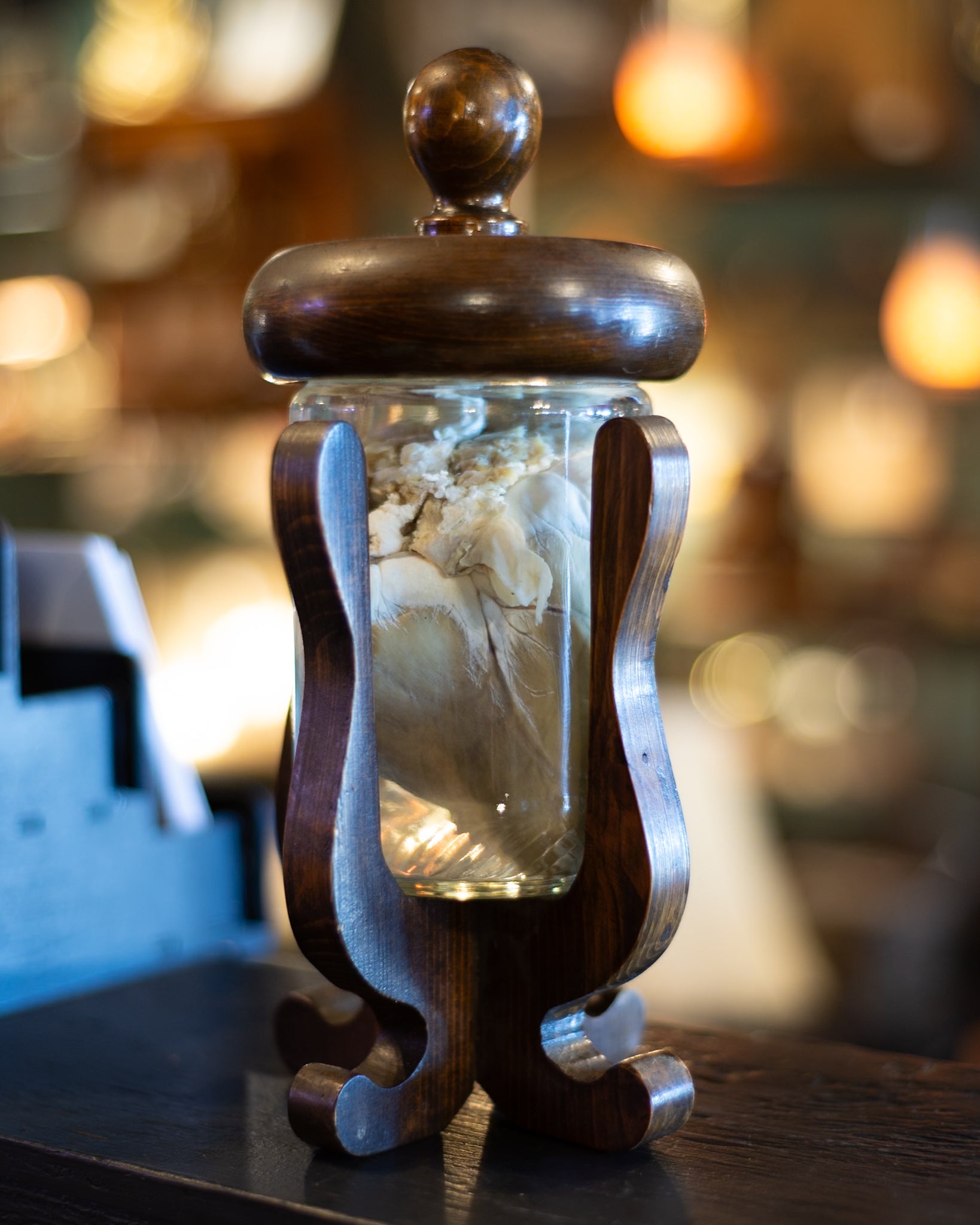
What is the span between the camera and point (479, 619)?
1.75 feet

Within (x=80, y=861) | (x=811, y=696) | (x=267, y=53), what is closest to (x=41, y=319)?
(x=267, y=53)

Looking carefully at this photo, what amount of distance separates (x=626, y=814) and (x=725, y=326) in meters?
2.48

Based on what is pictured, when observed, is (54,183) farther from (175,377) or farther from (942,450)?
(942,450)

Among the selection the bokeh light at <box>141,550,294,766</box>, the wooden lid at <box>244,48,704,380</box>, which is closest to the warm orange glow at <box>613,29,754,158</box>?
the bokeh light at <box>141,550,294,766</box>

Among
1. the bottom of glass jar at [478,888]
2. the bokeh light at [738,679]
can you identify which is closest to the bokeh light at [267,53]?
the bokeh light at [738,679]

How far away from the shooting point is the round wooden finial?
530 mm

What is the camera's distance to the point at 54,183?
3.21 meters

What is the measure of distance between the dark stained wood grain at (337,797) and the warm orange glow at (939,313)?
205 centimetres

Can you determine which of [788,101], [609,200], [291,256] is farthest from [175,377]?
[291,256]

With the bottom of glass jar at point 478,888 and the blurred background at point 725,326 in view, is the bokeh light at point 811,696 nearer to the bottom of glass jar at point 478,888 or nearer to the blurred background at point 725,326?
the blurred background at point 725,326

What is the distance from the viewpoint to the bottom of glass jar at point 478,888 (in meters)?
0.54

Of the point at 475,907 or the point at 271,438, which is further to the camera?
the point at 271,438

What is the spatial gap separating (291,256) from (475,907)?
0.27 m

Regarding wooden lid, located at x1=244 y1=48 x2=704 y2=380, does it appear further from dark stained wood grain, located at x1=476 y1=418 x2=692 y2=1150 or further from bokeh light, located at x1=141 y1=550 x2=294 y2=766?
bokeh light, located at x1=141 y1=550 x2=294 y2=766
